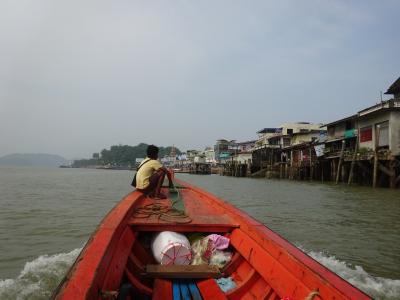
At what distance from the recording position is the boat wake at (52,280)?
165 inches

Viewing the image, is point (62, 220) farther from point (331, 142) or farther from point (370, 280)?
point (331, 142)

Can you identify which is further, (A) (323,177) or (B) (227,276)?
(A) (323,177)

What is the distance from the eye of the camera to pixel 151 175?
5.80 m

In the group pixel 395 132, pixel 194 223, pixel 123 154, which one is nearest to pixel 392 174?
pixel 395 132

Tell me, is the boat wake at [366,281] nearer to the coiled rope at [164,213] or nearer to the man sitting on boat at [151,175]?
the coiled rope at [164,213]

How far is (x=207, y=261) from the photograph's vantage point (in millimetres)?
3627

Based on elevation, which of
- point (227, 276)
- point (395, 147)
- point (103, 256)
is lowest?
point (227, 276)

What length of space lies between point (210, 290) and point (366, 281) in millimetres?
2675

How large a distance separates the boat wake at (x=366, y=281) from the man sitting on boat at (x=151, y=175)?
2.75 meters

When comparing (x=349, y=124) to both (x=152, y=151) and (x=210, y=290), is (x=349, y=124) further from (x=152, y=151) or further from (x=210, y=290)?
(x=210, y=290)

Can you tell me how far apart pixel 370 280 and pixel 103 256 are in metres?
3.80

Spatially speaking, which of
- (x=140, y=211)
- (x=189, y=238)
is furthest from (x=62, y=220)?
(x=189, y=238)

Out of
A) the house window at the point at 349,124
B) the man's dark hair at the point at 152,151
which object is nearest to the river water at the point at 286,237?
the man's dark hair at the point at 152,151

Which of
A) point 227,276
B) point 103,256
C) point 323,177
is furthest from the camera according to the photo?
point 323,177
